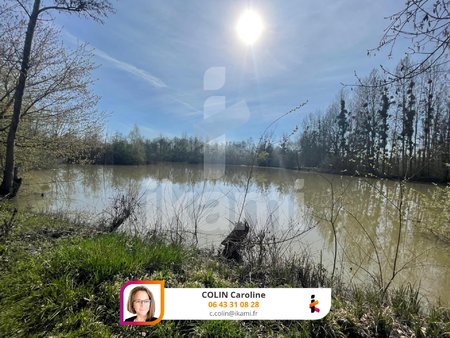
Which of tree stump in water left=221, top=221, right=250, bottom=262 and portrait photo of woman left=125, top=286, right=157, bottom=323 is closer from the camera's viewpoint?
portrait photo of woman left=125, top=286, right=157, bottom=323

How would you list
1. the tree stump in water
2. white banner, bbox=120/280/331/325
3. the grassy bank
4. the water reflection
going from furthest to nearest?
1. the water reflection
2. the tree stump in water
3. white banner, bbox=120/280/331/325
4. the grassy bank

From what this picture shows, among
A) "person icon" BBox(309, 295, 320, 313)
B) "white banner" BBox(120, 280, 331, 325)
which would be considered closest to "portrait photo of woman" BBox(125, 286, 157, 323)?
"white banner" BBox(120, 280, 331, 325)

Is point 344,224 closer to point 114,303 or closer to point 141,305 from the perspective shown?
point 141,305

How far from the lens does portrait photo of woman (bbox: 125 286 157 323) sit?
6.21 ft

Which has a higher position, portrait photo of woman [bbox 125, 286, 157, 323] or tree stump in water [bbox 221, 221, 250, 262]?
portrait photo of woman [bbox 125, 286, 157, 323]

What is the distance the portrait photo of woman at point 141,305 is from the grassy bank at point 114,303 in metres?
0.08

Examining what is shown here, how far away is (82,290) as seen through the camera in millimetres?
2107

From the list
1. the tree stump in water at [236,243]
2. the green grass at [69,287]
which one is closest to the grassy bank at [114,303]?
the green grass at [69,287]

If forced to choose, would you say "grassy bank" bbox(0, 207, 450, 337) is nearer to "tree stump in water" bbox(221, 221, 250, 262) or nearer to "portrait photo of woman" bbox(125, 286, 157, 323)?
"portrait photo of woman" bbox(125, 286, 157, 323)

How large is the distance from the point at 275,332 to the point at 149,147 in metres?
50.1

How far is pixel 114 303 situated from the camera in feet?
6.71

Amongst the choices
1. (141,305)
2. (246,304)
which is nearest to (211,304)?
(246,304)

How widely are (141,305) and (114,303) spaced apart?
0.25m

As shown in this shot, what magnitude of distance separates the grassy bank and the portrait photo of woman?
84 millimetres
